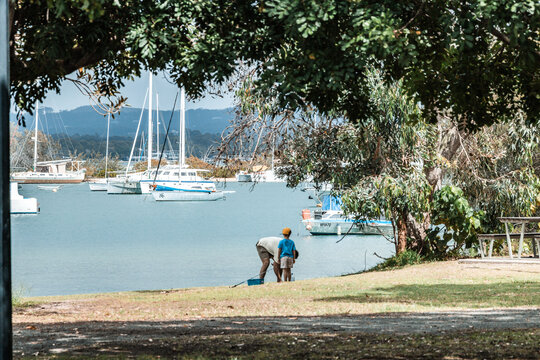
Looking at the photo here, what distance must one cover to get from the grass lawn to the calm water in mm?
9425

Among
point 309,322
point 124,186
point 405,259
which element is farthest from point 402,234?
point 124,186

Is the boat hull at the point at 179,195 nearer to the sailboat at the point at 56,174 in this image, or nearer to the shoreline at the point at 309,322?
the sailboat at the point at 56,174

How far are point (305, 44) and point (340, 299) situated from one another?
8306mm

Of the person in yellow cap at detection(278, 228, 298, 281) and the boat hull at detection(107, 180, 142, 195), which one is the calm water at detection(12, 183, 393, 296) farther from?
the boat hull at detection(107, 180, 142, 195)

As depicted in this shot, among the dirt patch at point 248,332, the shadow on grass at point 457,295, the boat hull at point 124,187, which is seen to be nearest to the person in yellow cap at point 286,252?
the shadow on grass at point 457,295

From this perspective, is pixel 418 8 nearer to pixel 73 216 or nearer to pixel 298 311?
pixel 298 311

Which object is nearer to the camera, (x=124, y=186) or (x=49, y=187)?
(x=124, y=186)

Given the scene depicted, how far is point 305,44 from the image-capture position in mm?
7586

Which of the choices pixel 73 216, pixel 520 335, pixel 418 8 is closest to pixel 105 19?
pixel 418 8

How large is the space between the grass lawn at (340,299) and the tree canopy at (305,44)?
4.19m

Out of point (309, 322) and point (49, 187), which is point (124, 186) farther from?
point (309, 322)

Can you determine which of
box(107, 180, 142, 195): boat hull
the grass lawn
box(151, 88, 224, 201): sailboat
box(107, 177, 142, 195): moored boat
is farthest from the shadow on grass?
box(107, 180, 142, 195): boat hull

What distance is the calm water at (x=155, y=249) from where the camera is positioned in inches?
1298

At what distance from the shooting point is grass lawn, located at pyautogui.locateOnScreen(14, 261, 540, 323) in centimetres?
1285
